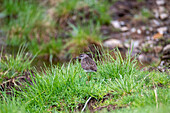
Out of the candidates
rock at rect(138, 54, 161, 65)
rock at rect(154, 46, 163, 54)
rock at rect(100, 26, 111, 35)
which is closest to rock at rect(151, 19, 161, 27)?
rock at rect(154, 46, 163, 54)

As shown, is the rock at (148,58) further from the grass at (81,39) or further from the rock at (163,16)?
the rock at (163,16)

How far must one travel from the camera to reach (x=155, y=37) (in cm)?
721

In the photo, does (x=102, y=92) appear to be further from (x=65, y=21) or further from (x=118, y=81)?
(x=65, y=21)

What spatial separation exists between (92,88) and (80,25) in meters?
4.31

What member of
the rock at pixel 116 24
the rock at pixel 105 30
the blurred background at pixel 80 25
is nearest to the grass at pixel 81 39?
the blurred background at pixel 80 25

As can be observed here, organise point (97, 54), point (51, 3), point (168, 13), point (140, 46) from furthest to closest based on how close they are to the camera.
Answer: point (51, 3) → point (168, 13) → point (140, 46) → point (97, 54)

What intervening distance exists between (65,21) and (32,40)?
1.52 meters

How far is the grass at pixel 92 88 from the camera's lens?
3625mm

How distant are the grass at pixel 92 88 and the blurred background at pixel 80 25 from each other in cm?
253

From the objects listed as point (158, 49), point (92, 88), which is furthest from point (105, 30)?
point (92, 88)

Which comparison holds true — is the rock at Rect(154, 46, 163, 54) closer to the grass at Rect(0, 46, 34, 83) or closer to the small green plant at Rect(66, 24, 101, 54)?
the small green plant at Rect(66, 24, 101, 54)

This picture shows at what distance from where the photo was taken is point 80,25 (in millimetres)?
7883

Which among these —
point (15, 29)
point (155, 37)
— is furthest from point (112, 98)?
point (15, 29)

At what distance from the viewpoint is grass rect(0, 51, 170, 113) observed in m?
3.62
